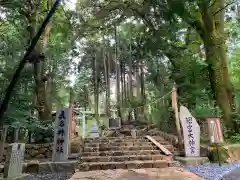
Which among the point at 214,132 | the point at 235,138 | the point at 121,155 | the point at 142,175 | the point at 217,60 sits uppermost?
the point at 217,60

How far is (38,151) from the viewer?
337 inches

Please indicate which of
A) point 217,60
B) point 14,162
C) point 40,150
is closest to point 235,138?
point 217,60

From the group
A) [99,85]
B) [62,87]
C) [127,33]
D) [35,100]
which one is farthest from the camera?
[99,85]

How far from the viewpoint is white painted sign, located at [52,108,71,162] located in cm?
716

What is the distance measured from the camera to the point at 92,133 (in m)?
12.1

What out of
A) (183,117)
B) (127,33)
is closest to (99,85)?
(127,33)

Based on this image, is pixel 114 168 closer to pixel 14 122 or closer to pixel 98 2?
pixel 14 122

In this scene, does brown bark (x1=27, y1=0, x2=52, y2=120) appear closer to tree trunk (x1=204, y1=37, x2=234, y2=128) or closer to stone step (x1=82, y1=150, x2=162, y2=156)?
stone step (x1=82, y1=150, x2=162, y2=156)

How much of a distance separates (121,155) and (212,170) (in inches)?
93.4

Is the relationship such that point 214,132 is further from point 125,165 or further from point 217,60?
point 217,60

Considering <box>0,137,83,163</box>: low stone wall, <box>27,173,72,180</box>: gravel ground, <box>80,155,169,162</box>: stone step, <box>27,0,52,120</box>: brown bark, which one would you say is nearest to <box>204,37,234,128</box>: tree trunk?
<box>80,155,169,162</box>: stone step

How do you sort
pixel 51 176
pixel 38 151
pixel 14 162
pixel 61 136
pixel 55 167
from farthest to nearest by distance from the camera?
1. pixel 38 151
2. pixel 61 136
3. pixel 55 167
4. pixel 51 176
5. pixel 14 162

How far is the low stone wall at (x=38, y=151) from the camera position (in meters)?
8.49

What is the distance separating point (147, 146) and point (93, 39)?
46.7 feet
